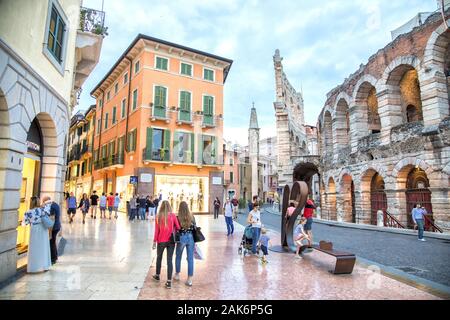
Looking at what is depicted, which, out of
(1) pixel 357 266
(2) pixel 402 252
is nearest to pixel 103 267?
(1) pixel 357 266

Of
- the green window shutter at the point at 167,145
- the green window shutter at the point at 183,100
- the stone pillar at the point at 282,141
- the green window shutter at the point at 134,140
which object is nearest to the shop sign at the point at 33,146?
the green window shutter at the point at 167,145

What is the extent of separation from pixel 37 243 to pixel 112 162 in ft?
67.1

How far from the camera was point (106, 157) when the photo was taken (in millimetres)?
26734

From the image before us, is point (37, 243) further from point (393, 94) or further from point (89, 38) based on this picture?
point (393, 94)

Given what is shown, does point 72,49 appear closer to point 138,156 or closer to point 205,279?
point 205,279

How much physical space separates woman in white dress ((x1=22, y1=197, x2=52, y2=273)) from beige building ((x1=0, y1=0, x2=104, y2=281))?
0.85 feet

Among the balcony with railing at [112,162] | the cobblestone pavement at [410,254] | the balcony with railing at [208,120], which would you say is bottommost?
the cobblestone pavement at [410,254]

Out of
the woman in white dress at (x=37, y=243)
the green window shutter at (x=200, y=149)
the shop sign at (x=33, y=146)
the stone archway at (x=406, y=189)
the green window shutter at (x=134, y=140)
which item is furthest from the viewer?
the green window shutter at (x=200, y=149)

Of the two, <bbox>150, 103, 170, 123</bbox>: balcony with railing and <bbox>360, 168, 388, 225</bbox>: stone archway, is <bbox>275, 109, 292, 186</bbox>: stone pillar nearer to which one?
<bbox>360, 168, 388, 225</bbox>: stone archway

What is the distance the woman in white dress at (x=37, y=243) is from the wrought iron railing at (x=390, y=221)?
638 inches

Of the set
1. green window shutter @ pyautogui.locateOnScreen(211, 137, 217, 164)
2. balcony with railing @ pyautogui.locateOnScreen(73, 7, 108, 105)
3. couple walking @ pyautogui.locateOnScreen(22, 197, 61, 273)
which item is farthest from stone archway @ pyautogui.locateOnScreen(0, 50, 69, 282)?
green window shutter @ pyautogui.locateOnScreen(211, 137, 217, 164)

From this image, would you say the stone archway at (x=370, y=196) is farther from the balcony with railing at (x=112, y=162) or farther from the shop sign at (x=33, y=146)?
the balcony with railing at (x=112, y=162)

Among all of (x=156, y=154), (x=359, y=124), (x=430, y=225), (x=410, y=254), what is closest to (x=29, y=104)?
(x=410, y=254)

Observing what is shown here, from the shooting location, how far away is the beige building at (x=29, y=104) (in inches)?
209
